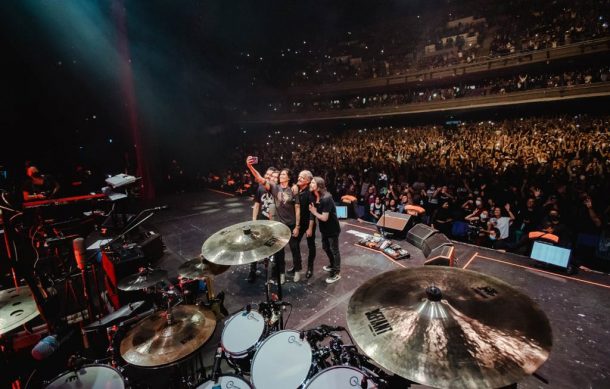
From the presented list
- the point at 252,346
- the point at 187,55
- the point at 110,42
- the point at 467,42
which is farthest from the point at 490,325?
the point at 187,55

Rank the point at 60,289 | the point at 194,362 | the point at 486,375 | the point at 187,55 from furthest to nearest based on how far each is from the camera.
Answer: the point at 187,55
the point at 60,289
the point at 194,362
the point at 486,375

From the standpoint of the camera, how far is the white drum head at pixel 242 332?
2.49m

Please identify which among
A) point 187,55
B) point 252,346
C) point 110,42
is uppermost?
point 187,55

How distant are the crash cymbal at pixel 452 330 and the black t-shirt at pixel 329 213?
2.66 metres

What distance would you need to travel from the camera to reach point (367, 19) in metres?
21.7

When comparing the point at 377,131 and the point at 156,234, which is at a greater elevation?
the point at 377,131

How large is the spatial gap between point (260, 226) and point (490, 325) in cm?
238

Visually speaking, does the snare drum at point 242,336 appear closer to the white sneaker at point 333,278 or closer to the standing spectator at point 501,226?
the white sneaker at point 333,278

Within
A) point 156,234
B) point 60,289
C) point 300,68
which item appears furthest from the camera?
point 300,68

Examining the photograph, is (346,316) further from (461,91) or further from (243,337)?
(461,91)

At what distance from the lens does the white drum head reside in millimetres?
2494

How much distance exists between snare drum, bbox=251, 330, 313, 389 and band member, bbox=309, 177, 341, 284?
7.49ft

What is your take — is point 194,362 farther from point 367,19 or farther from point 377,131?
point 367,19

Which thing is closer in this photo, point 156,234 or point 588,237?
point 588,237
